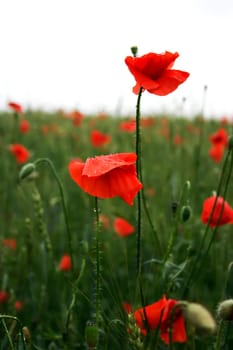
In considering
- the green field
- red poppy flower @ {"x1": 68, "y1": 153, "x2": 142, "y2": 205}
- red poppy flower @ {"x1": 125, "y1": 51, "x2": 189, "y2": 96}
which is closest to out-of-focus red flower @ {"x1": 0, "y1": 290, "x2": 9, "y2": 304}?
the green field

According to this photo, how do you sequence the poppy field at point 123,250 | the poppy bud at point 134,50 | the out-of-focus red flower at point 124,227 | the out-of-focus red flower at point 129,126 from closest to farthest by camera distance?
the poppy field at point 123,250 → the poppy bud at point 134,50 → the out-of-focus red flower at point 129,126 → the out-of-focus red flower at point 124,227

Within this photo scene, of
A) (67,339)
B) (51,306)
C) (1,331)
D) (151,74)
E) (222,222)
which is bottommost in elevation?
(51,306)

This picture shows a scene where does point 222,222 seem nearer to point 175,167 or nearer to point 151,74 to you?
point 151,74

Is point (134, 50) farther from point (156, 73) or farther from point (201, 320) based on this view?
A: point (201, 320)

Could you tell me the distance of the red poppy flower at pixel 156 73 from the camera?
1.21 metres

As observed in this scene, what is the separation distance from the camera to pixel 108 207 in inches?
117

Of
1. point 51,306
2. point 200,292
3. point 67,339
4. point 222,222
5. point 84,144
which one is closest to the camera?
point 67,339

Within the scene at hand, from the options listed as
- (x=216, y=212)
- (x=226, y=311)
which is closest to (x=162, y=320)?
(x=226, y=311)

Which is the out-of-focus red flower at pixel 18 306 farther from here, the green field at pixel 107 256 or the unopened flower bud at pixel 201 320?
the unopened flower bud at pixel 201 320

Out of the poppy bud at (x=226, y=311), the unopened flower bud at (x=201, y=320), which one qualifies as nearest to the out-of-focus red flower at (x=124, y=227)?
the poppy bud at (x=226, y=311)

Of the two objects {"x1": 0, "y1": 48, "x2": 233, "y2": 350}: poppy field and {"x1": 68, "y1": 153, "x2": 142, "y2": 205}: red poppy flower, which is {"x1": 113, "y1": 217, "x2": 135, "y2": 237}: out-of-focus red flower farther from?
{"x1": 68, "y1": 153, "x2": 142, "y2": 205}: red poppy flower

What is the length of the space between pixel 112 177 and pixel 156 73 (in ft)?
0.88

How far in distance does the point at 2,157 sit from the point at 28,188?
0.36 meters

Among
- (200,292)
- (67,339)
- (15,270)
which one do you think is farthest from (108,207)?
(67,339)
